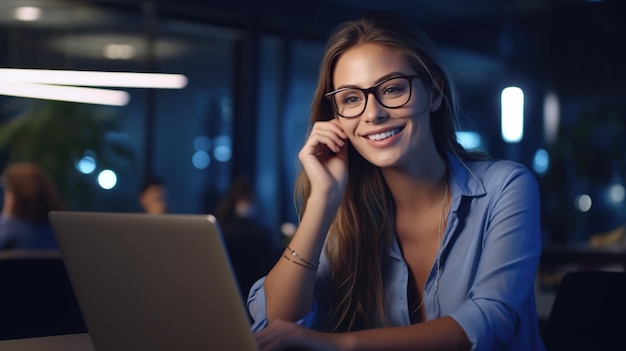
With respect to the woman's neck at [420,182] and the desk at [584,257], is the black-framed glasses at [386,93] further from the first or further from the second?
the desk at [584,257]

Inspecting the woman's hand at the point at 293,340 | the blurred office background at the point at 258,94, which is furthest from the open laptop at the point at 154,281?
the blurred office background at the point at 258,94

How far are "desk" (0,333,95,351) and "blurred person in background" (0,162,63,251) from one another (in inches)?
151

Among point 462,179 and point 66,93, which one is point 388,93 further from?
point 66,93

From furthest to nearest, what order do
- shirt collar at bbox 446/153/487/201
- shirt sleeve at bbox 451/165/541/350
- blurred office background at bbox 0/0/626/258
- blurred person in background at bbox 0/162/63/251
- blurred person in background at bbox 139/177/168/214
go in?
blurred office background at bbox 0/0/626/258 < blurred person in background at bbox 139/177/168/214 < blurred person in background at bbox 0/162/63/251 < shirt collar at bbox 446/153/487/201 < shirt sleeve at bbox 451/165/541/350

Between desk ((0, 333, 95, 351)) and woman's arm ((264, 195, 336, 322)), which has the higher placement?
woman's arm ((264, 195, 336, 322))

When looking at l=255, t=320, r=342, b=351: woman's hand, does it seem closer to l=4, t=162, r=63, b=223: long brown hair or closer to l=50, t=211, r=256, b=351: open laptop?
l=50, t=211, r=256, b=351: open laptop

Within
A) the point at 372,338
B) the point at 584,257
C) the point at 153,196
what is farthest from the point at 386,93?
the point at 153,196

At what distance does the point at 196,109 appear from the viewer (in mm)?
8203

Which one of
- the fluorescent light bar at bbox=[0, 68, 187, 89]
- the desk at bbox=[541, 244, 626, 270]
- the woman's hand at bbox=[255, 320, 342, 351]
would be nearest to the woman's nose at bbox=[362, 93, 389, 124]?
the woman's hand at bbox=[255, 320, 342, 351]

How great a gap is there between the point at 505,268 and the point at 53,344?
33.7 inches

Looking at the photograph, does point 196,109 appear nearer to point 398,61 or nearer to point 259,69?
point 259,69

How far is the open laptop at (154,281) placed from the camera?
109 centimetres

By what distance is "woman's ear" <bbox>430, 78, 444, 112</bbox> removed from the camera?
71.2 inches

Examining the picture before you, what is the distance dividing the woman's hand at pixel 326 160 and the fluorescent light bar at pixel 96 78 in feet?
17.5
